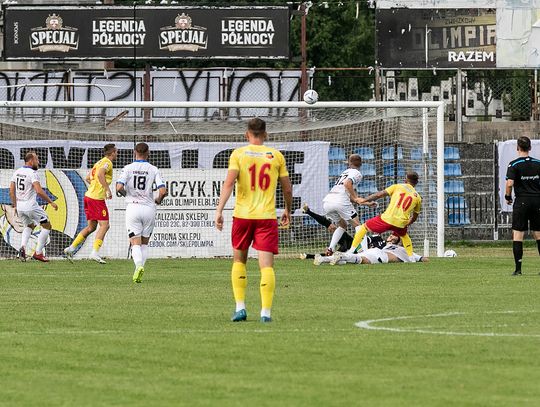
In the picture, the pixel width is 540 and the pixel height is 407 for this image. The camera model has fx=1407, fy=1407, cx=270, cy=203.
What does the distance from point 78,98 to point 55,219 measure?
862cm

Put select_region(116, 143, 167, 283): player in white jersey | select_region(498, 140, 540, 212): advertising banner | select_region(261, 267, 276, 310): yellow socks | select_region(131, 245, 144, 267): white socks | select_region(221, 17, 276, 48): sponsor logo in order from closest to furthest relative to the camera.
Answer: select_region(261, 267, 276, 310): yellow socks < select_region(131, 245, 144, 267): white socks < select_region(116, 143, 167, 283): player in white jersey < select_region(498, 140, 540, 212): advertising banner < select_region(221, 17, 276, 48): sponsor logo

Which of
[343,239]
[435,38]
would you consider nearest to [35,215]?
[343,239]

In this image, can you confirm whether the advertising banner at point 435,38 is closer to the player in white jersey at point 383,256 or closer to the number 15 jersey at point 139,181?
the player in white jersey at point 383,256

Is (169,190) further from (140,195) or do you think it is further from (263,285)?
(263,285)

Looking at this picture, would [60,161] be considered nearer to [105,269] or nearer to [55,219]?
[55,219]

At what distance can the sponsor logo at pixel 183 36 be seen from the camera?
3650 centimetres

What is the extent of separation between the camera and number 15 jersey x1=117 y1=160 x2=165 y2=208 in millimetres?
21234

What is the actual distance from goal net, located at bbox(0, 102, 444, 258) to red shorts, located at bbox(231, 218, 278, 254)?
1537 cm

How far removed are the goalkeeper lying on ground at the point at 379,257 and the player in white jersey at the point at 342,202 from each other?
0.71m

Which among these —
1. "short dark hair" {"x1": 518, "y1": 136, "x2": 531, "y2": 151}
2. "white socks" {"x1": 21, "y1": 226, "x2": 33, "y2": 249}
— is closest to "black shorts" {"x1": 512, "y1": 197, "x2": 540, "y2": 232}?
"short dark hair" {"x1": 518, "y1": 136, "x2": 531, "y2": 151}

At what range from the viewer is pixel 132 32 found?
36562mm

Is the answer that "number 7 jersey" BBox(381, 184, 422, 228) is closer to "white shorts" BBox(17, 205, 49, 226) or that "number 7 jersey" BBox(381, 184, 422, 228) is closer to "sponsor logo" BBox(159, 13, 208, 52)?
"white shorts" BBox(17, 205, 49, 226)

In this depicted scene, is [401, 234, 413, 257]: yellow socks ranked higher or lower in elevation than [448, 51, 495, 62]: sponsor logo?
lower

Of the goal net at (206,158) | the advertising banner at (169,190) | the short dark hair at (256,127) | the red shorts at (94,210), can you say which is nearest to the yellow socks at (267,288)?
the short dark hair at (256,127)
